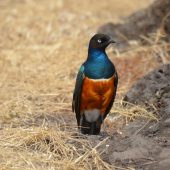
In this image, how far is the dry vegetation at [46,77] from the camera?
19.5 feet

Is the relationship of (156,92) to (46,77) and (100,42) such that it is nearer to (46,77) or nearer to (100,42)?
(100,42)

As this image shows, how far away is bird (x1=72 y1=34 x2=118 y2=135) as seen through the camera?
21.0 ft

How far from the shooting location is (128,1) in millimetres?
13336

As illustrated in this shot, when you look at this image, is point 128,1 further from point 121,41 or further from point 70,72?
point 70,72

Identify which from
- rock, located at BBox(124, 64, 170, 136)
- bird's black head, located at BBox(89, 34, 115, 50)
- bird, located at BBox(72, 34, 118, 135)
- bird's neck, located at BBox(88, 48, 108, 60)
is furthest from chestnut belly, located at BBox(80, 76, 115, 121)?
rock, located at BBox(124, 64, 170, 136)

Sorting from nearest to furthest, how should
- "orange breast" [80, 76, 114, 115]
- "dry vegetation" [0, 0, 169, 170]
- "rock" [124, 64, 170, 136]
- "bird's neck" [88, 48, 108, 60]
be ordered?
"dry vegetation" [0, 0, 169, 170], "orange breast" [80, 76, 114, 115], "bird's neck" [88, 48, 108, 60], "rock" [124, 64, 170, 136]

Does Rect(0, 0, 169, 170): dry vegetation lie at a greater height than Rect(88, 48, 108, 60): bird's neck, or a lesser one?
lesser

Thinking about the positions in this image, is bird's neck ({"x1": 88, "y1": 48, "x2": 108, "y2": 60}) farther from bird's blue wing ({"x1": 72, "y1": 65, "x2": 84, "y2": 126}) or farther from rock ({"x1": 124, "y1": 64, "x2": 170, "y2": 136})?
rock ({"x1": 124, "y1": 64, "x2": 170, "y2": 136})

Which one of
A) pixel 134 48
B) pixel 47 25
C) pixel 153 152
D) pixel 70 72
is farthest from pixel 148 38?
pixel 153 152

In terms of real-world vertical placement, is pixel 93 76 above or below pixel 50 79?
above

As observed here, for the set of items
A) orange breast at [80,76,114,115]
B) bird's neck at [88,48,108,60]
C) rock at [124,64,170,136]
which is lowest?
rock at [124,64,170,136]

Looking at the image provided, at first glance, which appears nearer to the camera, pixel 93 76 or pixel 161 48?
pixel 93 76

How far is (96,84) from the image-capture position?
6391 mm

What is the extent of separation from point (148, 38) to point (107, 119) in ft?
9.03
